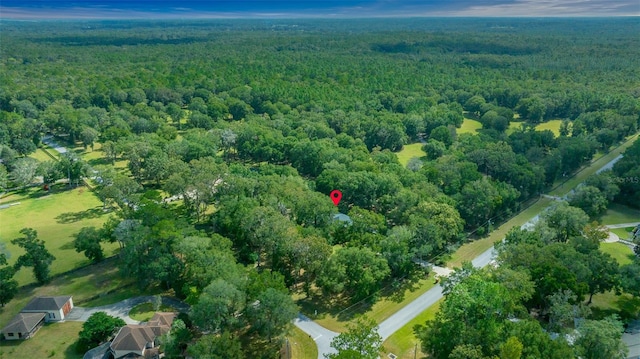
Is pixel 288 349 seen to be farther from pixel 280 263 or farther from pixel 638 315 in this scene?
pixel 638 315

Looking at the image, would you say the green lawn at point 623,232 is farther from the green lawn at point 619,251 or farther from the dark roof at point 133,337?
the dark roof at point 133,337

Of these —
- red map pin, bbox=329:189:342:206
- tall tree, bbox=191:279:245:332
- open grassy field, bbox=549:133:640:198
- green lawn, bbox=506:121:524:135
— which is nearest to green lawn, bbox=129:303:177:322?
tall tree, bbox=191:279:245:332

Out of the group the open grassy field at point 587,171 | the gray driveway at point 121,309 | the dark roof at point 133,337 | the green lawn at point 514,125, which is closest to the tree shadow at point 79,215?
the gray driveway at point 121,309

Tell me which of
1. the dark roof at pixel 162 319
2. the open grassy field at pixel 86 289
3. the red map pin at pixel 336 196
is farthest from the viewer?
the red map pin at pixel 336 196

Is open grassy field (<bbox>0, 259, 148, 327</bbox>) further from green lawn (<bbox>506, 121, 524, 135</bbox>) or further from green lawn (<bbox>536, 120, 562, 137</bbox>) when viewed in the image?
green lawn (<bbox>536, 120, 562, 137</bbox>)

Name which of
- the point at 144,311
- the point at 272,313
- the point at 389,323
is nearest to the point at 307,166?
the point at 389,323

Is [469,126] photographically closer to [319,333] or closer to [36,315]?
[319,333]

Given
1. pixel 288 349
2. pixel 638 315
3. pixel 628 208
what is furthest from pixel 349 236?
pixel 628 208
